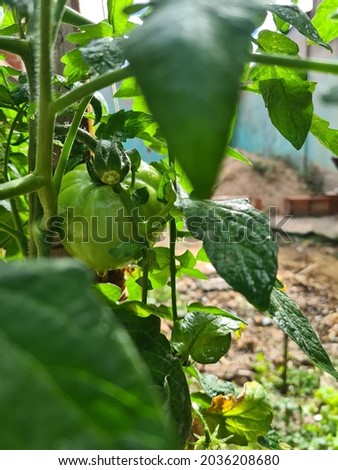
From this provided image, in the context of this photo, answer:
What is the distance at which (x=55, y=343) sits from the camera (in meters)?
0.12

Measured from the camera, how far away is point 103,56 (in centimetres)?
25

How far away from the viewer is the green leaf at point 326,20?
469 millimetres

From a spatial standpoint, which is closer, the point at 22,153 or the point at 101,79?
the point at 101,79

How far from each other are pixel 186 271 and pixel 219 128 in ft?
1.47

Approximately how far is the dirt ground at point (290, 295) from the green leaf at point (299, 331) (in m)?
0.42

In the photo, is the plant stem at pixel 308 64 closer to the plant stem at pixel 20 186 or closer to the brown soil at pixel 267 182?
the plant stem at pixel 20 186

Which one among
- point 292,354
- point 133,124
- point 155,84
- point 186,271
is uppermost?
point 155,84

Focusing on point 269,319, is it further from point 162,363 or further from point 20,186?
point 20,186

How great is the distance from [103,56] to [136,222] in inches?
7.4

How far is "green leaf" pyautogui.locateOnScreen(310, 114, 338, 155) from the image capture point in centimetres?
46

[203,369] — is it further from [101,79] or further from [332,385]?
[101,79]

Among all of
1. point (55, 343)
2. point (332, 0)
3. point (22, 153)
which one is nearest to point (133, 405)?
point (55, 343)

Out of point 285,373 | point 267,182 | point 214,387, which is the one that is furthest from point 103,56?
point 267,182

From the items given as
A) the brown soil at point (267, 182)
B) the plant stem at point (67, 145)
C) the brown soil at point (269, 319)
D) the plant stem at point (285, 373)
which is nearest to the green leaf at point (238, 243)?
the plant stem at point (67, 145)
